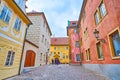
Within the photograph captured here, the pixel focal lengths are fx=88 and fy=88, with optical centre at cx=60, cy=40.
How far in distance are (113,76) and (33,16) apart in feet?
53.9

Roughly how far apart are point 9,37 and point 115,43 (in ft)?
25.9

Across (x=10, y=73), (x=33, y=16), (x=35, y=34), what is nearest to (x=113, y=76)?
(x=10, y=73)

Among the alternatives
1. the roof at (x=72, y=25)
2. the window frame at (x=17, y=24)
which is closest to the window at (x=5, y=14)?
the window frame at (x=17, y=24)

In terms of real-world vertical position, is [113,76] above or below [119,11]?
below

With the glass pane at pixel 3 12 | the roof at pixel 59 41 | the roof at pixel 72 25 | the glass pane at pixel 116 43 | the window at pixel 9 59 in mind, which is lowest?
the window at pixel 9 59

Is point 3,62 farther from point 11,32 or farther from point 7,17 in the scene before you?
point 7,17

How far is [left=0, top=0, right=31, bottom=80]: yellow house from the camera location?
20.1 ft

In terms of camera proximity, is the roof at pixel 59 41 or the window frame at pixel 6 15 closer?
the window frame at pixel 6 15

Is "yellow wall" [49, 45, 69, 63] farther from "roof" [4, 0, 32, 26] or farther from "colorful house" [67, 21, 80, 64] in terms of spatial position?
"roof" [4, 0, 32, 26]

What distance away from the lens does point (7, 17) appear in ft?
21.9

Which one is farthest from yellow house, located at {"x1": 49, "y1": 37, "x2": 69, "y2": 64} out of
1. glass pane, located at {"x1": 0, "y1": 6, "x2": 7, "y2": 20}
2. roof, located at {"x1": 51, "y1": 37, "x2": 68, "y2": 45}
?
glass pane, located at {"x1": 0, "y1": 6, "x2": 7, "y2": 20}

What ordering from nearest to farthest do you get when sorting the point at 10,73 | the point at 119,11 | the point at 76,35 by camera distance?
the point at 119,11 → the point at 10,73 → the point at 76,35

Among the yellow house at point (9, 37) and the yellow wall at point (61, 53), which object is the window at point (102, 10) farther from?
the yellow wall at point (61, 53)

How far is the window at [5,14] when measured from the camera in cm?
606
